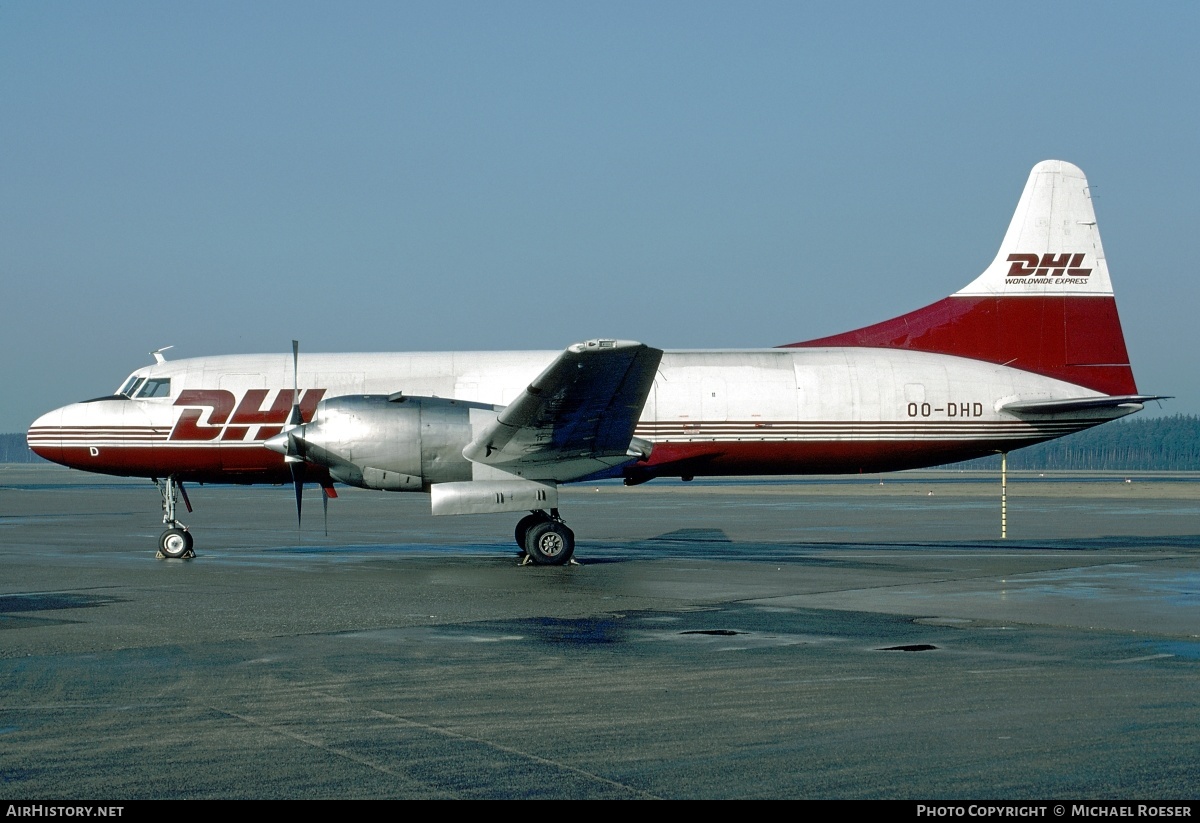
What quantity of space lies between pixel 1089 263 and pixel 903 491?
34979 mm

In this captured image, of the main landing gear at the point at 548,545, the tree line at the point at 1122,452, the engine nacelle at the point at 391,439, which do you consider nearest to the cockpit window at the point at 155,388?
the engine nacelle at the point at 391,439

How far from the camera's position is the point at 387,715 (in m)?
8.31

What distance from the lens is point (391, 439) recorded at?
1959cm

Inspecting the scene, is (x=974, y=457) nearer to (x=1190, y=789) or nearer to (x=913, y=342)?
(x=913, y=342)

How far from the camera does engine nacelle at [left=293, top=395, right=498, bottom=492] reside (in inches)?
770

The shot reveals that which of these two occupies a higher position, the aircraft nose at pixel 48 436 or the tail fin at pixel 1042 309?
the tail fin at pixel 1042 309

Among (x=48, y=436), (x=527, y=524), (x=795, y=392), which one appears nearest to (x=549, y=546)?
(x=527, y=524)

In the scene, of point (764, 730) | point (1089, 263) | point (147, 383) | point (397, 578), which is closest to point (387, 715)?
point (764, 730)

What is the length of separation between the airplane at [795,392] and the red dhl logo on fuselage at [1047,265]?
0.03 meters

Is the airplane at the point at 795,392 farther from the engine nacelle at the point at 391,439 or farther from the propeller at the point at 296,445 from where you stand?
the engine nacelle at the point at 391,439

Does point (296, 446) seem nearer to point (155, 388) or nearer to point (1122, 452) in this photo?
point (155, 388)

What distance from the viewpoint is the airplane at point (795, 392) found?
73.4 ft

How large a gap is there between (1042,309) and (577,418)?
10.9 metres

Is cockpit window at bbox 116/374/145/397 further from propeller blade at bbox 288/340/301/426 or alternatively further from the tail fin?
the tail fin
